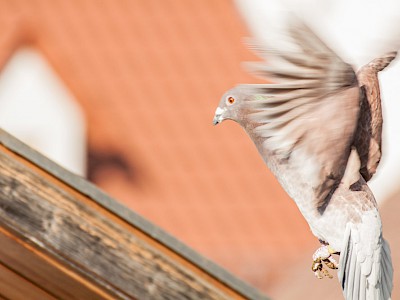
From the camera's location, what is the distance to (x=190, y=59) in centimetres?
525

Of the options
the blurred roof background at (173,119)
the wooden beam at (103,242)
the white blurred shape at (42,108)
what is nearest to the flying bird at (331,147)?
the wooden beam at (103,242)

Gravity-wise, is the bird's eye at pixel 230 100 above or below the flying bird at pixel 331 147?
above

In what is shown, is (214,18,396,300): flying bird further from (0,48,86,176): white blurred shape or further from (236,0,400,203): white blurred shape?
(0,48,86,176): white blurred shape

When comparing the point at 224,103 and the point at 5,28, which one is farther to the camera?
the point at 5,28

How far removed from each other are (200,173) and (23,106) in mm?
1096

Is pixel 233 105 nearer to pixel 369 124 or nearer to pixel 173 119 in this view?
pixel 369 124

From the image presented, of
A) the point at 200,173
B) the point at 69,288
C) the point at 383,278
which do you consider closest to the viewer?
the point at 69,288

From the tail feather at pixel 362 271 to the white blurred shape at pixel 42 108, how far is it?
2528mm

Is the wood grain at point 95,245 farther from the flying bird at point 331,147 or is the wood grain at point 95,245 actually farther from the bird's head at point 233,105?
the bird's head at point 233,105

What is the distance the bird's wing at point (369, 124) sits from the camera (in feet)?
8.75

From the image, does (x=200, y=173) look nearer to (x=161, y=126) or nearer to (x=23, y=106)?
(x=161, y=126)

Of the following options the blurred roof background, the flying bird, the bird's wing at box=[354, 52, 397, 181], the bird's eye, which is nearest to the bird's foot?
the flying bird

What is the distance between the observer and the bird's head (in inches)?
106

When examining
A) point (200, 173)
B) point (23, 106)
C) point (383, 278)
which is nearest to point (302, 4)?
point (383, 278)
